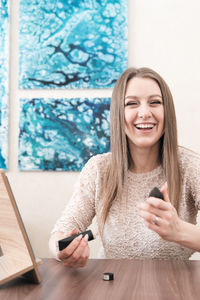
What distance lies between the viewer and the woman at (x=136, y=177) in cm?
134

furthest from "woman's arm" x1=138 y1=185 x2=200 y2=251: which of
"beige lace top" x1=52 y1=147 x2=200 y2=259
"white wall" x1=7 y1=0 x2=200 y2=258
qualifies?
"white wall" x1=7 y1=0 x2=200 y2=258

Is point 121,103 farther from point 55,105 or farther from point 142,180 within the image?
point 55,105

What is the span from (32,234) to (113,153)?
1154mm

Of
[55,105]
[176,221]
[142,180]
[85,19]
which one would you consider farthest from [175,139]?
[85,19]

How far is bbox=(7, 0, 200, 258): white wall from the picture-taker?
2.26 metres

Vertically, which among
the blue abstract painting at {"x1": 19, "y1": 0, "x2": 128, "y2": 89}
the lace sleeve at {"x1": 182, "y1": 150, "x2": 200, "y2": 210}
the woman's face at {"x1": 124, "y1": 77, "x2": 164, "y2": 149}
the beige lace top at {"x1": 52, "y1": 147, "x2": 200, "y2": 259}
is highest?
the blue abstract painting at {"x1": 19, "y1": 0, "x2": 128, "y2": 89}

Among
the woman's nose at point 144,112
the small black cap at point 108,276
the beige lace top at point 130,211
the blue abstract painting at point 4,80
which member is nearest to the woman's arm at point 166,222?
the small black cap at point 108,276

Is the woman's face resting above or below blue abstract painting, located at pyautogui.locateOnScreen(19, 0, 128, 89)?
below

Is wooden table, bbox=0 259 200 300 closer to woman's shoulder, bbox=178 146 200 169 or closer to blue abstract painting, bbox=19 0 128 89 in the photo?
woman's shoulder, bbox=178 146 200 169

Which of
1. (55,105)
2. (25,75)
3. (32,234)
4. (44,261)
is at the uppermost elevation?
(25,75)

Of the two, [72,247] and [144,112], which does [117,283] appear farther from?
[144,112]

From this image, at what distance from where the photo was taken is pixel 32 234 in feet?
7.72

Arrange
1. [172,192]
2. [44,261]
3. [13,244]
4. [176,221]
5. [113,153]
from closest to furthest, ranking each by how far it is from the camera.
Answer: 1. [13,244]
2. [176,221]
3. [44,261]
4. [172,192]
5. [113,153]

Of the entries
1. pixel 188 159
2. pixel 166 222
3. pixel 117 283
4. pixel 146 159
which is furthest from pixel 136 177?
pixel 117 283
